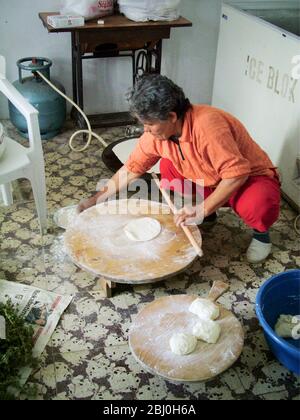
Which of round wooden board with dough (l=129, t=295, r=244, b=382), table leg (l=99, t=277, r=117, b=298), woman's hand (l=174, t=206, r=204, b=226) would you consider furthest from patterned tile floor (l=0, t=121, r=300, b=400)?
woman's hand (l=174, t=206, r=204, b=226)

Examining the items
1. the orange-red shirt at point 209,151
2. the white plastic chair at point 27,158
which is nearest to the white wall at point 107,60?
the white plastic chair at point 27,158

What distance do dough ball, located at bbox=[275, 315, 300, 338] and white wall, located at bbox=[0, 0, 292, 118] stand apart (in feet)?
6.88

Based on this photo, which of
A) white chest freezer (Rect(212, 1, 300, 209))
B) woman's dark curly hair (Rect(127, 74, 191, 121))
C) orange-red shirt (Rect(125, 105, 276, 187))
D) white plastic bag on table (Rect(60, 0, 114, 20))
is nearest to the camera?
woman's dark curly hair (Rect(127, 74, 191, 121))

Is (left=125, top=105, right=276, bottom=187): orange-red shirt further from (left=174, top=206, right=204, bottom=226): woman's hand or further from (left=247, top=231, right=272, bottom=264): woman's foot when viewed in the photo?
(left=247, top=231, right=272, bottom=264): woman's foot

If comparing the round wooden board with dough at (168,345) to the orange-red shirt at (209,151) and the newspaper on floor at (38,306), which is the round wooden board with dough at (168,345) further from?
the orange-red shirt at (209,151)

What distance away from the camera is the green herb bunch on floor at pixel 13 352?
1.41m

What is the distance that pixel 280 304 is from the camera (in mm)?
1681

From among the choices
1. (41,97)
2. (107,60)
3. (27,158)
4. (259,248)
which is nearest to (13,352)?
(27,158)

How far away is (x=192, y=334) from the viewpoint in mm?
1428

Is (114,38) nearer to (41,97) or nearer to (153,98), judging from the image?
(41,97)

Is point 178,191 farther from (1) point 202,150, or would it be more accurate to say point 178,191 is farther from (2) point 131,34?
(2) point 131,34

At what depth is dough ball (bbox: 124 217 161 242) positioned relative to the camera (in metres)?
1.77

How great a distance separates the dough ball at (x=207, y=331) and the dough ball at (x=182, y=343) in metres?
0.02

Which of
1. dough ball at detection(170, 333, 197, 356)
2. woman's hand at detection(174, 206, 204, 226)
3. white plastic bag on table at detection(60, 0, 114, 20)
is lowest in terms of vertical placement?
dough ball at detection(170, 333, 197, 356)
